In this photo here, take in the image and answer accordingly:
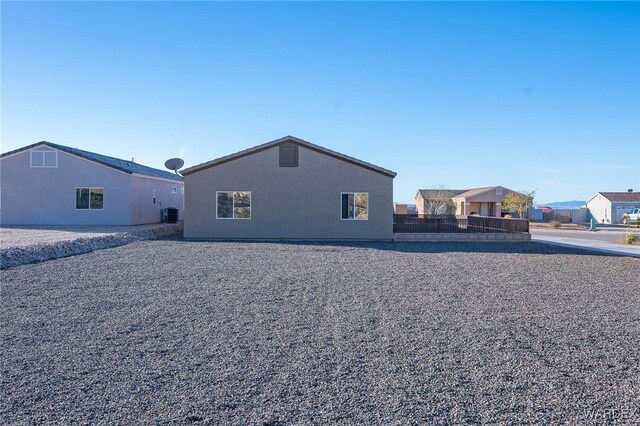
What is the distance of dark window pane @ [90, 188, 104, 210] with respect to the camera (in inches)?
868

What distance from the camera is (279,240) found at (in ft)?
59.0

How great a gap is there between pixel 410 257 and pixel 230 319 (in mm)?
8203

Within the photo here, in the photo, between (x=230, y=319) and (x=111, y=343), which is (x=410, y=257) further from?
(x=111, y=343)

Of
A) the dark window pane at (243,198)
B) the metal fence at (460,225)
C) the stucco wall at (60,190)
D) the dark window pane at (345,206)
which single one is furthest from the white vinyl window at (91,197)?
the metal fence at (460,225)

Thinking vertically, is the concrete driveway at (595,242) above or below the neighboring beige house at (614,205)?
below

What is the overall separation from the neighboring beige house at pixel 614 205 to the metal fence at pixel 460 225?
34.0 metres

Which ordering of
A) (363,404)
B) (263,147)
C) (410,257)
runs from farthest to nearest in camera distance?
(263,147) < (410,257) < (363,404)

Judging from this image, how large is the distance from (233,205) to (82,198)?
9.30 metres

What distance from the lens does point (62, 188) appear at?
72.5 feet

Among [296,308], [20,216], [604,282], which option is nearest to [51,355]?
[296,308]

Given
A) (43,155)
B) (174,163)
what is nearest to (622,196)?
(174,163)

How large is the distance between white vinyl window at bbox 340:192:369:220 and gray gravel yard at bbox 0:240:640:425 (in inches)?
327

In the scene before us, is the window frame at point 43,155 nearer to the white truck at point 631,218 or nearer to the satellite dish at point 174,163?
the satellite dish at point 174,163

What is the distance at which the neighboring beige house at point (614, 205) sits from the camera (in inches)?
1784
